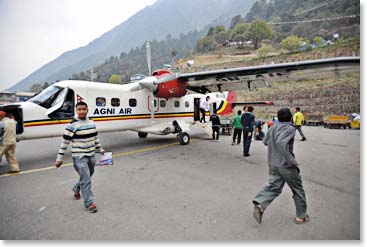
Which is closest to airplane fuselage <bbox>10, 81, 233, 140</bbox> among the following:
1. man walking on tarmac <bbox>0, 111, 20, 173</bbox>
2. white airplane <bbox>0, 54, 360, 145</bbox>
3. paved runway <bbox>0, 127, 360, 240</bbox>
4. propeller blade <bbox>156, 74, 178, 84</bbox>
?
white airplane <bbox>0, 54, 360, 145</bbox>

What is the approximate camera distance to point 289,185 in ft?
9.38

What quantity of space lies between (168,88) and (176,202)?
586 cm

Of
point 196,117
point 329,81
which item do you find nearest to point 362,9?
point 196,117

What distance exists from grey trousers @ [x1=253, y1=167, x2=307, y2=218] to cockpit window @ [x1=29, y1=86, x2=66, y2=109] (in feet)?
20.4

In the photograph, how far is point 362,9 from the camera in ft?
9.52

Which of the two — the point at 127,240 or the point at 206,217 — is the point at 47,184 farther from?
the point at 206,217

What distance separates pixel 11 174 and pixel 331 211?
269 inches

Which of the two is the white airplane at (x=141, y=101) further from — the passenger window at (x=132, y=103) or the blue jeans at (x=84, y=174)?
the blue jeans at (x=84, y=174)

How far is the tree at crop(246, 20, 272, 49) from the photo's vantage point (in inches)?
3873

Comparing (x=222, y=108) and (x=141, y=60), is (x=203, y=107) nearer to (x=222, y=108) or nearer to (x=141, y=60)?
(x=222, y=108)

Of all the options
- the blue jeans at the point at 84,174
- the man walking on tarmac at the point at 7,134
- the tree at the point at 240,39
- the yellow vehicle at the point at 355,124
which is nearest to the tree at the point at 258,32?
the tree at the point at 240,39

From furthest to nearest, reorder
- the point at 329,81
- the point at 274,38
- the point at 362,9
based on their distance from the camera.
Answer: the point at 274,38 → the point at 329,81 → the point at 362,9

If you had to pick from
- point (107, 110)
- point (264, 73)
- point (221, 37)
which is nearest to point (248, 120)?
point (264, 73)

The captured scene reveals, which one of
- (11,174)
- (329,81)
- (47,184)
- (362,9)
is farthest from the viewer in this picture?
(329,81)
